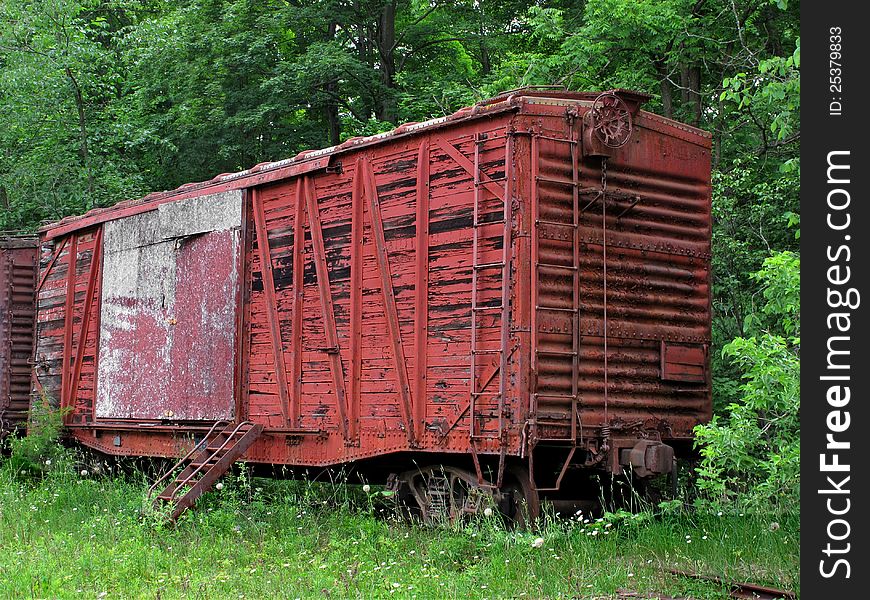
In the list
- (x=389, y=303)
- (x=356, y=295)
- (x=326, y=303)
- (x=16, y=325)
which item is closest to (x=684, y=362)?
(x=389, y=303)

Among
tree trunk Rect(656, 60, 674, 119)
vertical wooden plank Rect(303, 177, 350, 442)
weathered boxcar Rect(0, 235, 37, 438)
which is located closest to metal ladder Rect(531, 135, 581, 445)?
vertical wooden plank Rect(303, 177, 350, 442)

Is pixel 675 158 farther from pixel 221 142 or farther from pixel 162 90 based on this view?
pixel 162 90

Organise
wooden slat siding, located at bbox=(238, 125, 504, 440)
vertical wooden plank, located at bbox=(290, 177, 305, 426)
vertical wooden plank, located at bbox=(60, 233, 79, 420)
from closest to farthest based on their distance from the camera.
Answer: wooden slat siding, located at bbox=(238, 125, 504, 440) → vertical wooden plank, located at bbox=(290, 177, 305, 426) → vertical wooden plank, located at bbox=(60, 233, 79, 420)

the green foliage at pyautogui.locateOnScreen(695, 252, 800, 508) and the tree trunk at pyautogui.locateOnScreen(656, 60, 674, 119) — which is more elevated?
the tree trunk at pyautogui.locateOnScreen(656, 60, 674, 119)

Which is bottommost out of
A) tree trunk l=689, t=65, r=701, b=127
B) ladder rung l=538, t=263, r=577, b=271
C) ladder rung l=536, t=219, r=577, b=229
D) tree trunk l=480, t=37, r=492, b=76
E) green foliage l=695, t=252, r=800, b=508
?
green foliage l=695, t=252, r=800, b=508

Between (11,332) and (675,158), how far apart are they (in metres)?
11.6

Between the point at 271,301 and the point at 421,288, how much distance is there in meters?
2.62

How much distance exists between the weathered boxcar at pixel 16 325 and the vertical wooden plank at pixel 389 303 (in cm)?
864

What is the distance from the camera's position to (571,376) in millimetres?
9570

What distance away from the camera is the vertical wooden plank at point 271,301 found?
11.9 metres

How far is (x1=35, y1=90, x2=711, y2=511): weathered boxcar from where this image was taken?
31.2ft

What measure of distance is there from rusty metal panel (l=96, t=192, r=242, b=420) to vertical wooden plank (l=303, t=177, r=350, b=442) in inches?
53.1

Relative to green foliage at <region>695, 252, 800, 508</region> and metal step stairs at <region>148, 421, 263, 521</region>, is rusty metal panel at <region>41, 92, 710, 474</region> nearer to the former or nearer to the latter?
metal step stairs at <region>148, 421, 263, 521</region>

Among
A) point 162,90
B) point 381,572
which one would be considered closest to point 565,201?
point 381,572
